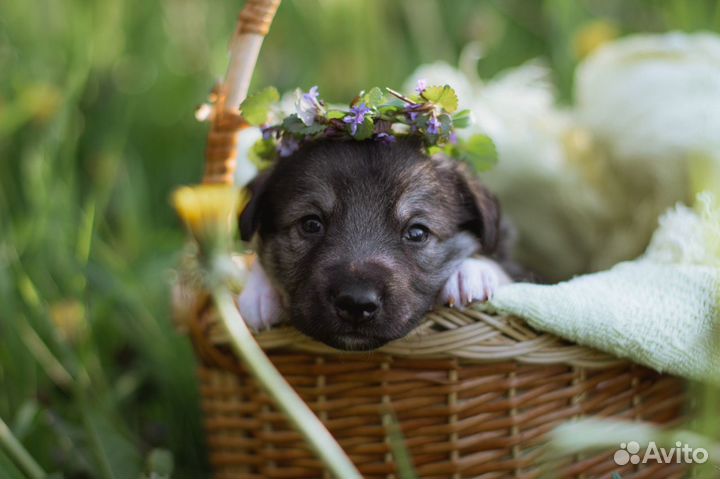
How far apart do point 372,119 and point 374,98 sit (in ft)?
0.32

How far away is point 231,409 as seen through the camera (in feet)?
8.21

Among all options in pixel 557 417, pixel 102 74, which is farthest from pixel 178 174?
pixel 557 417

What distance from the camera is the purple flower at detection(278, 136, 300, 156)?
2404 millimetres

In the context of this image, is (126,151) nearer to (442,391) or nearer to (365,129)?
(365,129)

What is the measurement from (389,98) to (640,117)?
1503 mm

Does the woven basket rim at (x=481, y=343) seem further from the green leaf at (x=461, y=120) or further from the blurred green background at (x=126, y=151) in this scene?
the blurred green background at (x=126, y=151)

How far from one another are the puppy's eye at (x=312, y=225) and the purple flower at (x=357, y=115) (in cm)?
36

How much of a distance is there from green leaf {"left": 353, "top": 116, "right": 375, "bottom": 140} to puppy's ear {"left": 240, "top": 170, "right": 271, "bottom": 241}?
0.42 meters

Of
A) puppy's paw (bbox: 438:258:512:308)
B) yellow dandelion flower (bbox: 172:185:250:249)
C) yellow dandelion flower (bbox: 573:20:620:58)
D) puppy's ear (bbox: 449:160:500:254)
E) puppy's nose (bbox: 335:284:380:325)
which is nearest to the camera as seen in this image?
yellow dandelion flower (bbox: 172:185:250:249)

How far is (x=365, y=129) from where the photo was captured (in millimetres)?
2268

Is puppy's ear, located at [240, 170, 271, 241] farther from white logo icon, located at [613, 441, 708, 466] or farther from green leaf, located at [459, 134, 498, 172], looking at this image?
white logo icon, located at [613, 441, 708, 466]

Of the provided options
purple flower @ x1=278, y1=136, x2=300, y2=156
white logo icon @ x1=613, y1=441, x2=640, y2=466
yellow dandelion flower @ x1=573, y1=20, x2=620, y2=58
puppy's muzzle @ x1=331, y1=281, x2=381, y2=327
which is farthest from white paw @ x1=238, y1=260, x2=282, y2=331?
yellow dandelion flower @ x1=573, y1=20, x2=620, y2=58

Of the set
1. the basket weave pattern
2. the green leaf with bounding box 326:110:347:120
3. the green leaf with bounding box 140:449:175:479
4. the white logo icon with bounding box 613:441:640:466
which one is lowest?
the green leaf with bounding box 140:449:175:479

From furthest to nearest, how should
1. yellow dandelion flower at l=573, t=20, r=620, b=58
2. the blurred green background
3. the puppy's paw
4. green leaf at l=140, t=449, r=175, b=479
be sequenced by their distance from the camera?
yellow dandelion flower at l=573, t=20, r=620, b=58 → the blurred green background → green leaf at l=140, t=449, r=175, b=479 → the puppy's paw
